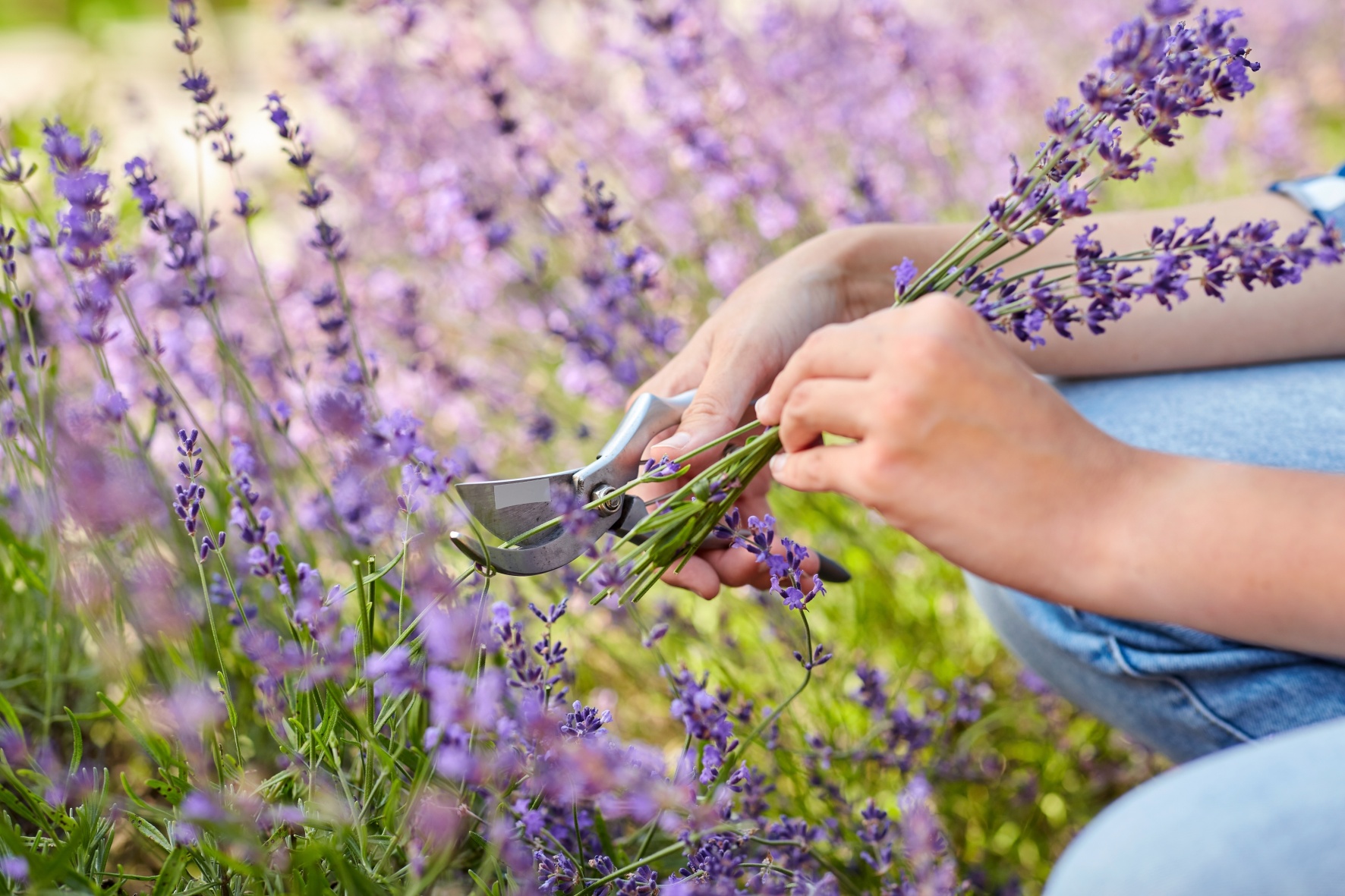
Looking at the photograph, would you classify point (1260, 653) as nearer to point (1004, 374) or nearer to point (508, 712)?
point (1004, 374)

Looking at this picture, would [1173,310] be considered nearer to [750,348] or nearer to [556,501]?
[750,348]

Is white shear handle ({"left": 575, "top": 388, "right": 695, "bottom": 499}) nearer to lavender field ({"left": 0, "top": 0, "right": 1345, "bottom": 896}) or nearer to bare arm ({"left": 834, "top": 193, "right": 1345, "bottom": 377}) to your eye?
lavender field ({"left": 0, "top": 0, "right": 1345, "bottom": 896})

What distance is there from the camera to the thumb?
3.63ft

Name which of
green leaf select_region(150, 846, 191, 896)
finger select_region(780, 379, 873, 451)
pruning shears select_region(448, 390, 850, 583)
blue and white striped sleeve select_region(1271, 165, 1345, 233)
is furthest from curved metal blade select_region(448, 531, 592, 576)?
blue and white striped sleeve select_region(1271, 165, 1345, 233)

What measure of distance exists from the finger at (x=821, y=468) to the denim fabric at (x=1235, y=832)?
1.13 ft

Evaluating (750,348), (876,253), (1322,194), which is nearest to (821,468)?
(750,348)

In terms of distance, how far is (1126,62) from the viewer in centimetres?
94

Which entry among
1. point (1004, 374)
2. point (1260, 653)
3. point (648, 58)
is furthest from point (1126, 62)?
point (648, 58)

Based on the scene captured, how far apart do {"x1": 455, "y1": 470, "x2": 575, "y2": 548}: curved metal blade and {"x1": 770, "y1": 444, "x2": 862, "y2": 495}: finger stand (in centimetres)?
25

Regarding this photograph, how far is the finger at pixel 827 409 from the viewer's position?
0.87 metres

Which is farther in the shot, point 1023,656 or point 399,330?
point 399,330

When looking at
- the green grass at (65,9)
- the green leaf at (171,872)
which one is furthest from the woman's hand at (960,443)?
the green grass at (65,9)

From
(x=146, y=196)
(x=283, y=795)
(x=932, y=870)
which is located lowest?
(x=932, y=870)

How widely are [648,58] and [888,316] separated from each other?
2089 mm
